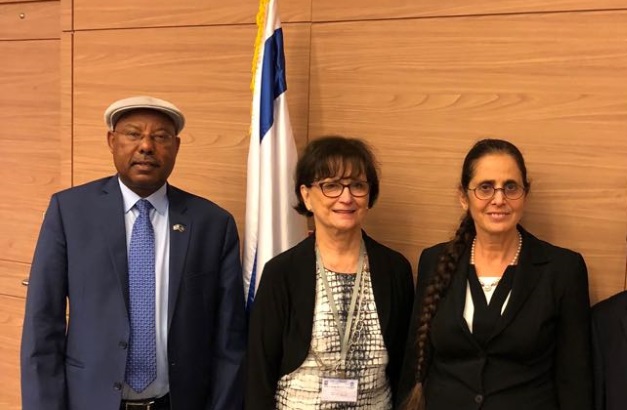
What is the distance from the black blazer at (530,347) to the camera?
6.13 ft

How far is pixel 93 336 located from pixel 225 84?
1.29 metres

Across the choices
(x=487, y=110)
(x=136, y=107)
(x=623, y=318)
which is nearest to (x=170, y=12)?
(x=136, y=107)

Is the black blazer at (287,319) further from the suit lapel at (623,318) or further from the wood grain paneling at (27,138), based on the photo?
the wood grain paneling at (27,138)

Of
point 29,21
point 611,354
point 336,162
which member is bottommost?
point 611,354

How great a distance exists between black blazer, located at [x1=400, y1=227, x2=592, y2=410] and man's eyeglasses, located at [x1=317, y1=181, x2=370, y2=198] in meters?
0.45

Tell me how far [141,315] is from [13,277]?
6.34 ft

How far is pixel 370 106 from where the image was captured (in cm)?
257

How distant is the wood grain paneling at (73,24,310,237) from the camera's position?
2766 mm

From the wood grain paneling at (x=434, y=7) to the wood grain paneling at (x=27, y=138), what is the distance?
167 centimetres

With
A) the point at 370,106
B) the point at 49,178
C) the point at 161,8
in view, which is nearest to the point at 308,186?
the point at 370,106

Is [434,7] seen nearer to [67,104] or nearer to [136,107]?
[136,107]

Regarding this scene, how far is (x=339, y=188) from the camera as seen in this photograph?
6.72 ft

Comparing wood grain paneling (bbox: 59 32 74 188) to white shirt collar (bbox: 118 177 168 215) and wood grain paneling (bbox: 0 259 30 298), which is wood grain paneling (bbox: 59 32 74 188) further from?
white shirt collar (bbox: 118 177 168 215)

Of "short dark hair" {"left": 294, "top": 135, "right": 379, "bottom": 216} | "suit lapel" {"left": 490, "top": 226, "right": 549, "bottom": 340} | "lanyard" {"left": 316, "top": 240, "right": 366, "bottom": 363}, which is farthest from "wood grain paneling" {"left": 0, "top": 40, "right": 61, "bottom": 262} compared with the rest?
"suit lapel" {"left": 490, "top": 226, "right": 549, "bottom": 340}
